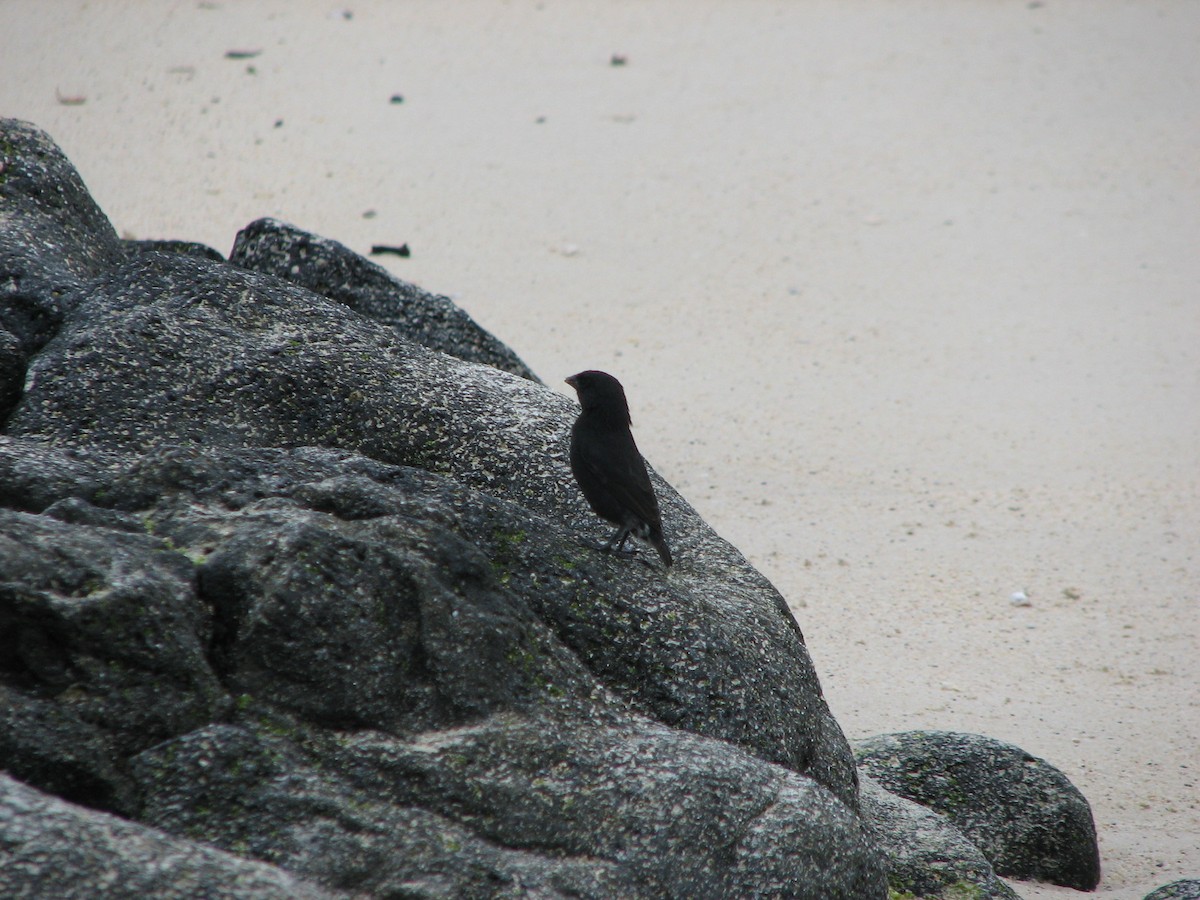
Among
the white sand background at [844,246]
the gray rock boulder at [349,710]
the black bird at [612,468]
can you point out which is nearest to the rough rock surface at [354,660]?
the gray rock boulder at [349,710]

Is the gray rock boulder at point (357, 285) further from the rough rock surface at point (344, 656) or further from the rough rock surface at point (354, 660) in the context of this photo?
the rough rock surface at point (354, 660)

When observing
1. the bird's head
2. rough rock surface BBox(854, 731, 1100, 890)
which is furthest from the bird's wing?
rough rock surface BBox(854, 731, 1100, 890)

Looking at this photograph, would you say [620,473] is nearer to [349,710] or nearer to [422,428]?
[422,428]

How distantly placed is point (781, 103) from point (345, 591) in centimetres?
1604

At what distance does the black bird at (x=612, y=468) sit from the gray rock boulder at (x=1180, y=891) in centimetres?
241

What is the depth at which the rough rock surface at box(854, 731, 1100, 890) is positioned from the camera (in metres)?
5.83

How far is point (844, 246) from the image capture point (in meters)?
15.1

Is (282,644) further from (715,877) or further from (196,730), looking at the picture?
(715,877)

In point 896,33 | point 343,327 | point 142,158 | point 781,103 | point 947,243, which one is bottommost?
point 343,327

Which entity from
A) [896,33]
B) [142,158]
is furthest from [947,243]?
[142,158]

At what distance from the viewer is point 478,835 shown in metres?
3.23

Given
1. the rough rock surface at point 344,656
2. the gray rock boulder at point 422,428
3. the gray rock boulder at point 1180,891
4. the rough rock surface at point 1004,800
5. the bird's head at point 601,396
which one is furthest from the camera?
the rough rock surface at point 1004,800

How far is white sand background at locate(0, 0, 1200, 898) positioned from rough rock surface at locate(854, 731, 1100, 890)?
0.14 meters

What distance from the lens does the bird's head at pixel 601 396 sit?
4691 millimetres
